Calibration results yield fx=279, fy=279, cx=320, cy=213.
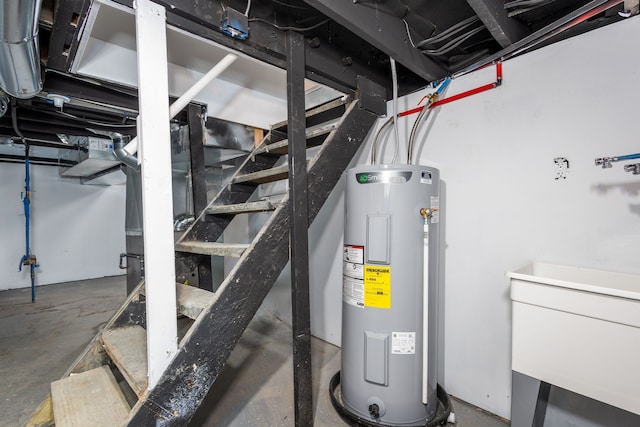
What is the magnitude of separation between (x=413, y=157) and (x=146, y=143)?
58.5 inches

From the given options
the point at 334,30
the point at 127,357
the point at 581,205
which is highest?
the point at 334,30

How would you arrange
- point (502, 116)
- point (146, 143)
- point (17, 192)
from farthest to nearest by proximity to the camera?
point (17, 192) → point (502, 116) → point (146, 143)

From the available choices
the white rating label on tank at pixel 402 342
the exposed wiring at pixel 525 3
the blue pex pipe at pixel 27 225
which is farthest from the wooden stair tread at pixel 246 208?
the blue pex pipe at pixel 27 225

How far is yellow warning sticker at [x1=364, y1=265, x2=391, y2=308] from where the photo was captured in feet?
4.45

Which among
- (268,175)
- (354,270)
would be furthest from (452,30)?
(354,270)

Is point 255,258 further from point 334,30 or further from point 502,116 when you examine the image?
point 502,116

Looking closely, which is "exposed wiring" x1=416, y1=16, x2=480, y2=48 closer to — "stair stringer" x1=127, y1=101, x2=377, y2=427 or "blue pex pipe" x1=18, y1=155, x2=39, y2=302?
"stair stringer" x1=127, y1=101, x2=377, y2=427

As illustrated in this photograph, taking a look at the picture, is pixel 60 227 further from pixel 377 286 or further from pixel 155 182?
pixel 377 286

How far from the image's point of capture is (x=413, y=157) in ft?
5.97

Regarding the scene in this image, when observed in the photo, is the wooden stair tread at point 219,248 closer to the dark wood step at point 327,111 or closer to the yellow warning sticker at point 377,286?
the yellow warning sticker at point 377,286

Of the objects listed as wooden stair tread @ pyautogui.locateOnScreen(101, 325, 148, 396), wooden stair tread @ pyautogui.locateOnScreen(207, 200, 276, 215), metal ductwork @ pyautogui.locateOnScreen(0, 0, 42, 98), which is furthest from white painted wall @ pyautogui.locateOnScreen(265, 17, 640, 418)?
metal ductwork @ pyautogui.locateOnScreen(0, 0, 42, 98)

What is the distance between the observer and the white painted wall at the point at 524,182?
113cm

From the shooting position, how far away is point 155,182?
964mm

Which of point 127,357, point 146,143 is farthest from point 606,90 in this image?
point 127,357
